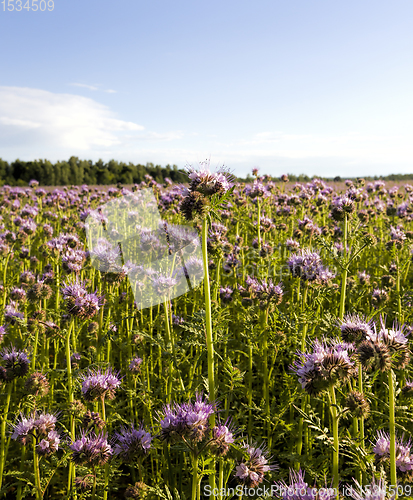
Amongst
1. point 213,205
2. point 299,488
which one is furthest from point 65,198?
point 299,488

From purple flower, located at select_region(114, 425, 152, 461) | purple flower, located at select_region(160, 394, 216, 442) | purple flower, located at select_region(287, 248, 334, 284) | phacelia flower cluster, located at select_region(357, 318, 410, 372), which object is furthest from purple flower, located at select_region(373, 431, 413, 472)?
purple flower, located at select_region(287, 248, 334, 284)

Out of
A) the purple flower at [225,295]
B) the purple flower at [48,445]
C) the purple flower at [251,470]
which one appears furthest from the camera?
the purple flower at [225,295]

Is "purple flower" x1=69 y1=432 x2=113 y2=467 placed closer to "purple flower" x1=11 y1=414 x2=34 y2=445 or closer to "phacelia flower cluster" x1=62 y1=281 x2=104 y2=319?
"purple flower" x1=11 y1=414 x2=34 y2=445

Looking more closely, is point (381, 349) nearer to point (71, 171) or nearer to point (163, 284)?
point (163, 284)

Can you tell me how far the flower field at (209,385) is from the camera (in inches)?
80.3

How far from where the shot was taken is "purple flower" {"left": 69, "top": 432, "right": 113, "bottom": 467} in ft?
7.93

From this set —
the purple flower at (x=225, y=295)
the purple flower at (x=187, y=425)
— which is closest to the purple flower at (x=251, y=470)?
the purple flower at (x=187, y=425)

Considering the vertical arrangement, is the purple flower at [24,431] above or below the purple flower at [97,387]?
below

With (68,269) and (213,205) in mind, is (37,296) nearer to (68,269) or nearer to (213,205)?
(68,269)

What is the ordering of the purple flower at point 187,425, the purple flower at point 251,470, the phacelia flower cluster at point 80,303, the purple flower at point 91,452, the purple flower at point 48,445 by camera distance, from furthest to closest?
the phacelia flower cluster at point 80,303 → the purple flower at point 48,445 → the purple flower at point 91,452 → the purple flower at point 251,470 → the purple flower at point 187,425

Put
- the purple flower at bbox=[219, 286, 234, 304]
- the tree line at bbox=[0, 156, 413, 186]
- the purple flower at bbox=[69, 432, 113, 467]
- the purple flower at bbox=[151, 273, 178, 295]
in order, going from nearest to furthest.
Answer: the purple flower at bbox=[69, 432, 113, 467], the purple flower at bbox=[151, 273, 178, 295], the purple flower at bbox=[219, 286, 234, 304], the tree line at bbox=[0, 156, 413, 186]

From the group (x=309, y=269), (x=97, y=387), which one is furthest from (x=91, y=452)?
(x=309, y=269)

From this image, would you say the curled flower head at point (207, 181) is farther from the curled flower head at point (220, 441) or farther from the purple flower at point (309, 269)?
the purple flower at point (309, 269)

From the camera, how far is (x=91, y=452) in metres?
2.42
